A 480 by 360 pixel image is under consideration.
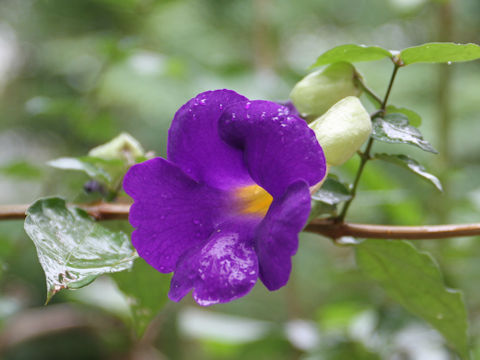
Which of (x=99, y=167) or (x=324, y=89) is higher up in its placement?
(x=324, y=89)

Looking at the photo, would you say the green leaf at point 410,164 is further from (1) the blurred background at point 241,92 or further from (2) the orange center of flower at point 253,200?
(1) the blurred background at point 241,92

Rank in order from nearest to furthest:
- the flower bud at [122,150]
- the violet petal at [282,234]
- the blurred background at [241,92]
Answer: the violet petal at [282,234] < the flower bud at [122,150] < the blurred background at [241,92]

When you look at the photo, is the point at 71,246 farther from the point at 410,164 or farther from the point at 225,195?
the point at 410,164

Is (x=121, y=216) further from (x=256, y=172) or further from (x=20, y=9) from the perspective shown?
(x=20, y=9)

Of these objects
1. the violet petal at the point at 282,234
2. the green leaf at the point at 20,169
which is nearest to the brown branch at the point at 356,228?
the violet petal at the point at 282,234

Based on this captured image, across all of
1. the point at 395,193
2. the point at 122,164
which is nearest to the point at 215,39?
the point at 395,193

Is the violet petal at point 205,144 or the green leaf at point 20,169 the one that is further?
the green leaf at point 20,169

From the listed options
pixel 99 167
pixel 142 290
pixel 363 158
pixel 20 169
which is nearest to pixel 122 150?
pixel 99 167

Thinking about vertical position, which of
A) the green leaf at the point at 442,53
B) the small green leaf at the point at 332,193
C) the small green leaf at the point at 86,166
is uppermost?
the green leaf at the point at 442,53
